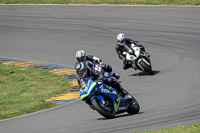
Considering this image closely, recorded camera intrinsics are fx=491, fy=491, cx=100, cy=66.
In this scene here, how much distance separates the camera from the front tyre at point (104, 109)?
39.5 ft

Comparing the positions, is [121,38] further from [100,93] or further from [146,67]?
[100,93]

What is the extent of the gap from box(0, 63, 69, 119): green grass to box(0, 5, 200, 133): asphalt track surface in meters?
1.26

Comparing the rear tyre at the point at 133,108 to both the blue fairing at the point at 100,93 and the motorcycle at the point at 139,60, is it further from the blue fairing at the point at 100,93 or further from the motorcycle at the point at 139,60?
the motorcycle at the point at 139,60

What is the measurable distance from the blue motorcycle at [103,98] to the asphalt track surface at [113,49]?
0.86ft

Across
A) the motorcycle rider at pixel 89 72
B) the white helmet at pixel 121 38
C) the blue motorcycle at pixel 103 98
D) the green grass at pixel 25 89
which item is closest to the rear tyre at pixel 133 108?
the blue motorcycle at pixel 103 98

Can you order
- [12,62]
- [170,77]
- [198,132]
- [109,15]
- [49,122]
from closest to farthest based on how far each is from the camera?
1. [198,132]
2. [49,122]
3. [170,77]
4. [12,62]
5. [109,15]

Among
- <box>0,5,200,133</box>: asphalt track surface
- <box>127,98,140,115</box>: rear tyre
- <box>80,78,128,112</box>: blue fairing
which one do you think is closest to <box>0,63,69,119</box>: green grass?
<box>0,5,200,133</box>: asphalt track surface

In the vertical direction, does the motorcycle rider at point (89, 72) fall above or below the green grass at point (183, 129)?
above

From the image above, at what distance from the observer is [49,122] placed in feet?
43.3

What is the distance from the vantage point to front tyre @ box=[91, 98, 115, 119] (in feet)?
39.5

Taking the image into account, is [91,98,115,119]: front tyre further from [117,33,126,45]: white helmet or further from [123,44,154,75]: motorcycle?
[117,33,126,45]: white helmet

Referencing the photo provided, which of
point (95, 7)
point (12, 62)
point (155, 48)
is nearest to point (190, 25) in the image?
point (155, 48)

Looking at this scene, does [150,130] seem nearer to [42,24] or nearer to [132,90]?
[132,90]

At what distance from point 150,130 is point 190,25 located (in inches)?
675
